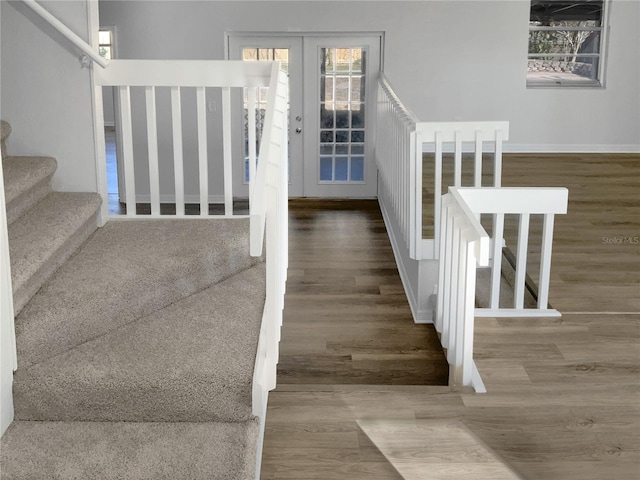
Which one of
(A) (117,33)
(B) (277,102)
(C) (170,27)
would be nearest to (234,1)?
(C) (170,27)

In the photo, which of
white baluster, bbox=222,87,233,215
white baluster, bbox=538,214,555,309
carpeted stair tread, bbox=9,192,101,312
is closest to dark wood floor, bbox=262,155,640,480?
white baluster, bbox=538,214,555,309

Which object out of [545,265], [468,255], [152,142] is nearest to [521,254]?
[545,265]

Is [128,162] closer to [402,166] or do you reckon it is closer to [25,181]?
[25,181]

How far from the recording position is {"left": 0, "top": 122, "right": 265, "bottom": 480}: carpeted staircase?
8.55 ft

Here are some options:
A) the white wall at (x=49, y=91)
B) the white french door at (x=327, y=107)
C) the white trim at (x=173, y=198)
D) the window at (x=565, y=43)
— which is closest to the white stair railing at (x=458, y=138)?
the white wall at (x=49, y=91)

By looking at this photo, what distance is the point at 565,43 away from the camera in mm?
10023

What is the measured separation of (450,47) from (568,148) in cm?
191

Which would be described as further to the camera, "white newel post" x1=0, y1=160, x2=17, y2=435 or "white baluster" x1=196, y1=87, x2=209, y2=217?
"white baluster" x1=196, y1=87, x2=209, y2=217

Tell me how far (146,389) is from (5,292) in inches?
22.4

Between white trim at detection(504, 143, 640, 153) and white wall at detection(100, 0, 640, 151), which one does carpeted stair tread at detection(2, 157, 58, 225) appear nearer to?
white wall at detection(100, 0, 640, 151)

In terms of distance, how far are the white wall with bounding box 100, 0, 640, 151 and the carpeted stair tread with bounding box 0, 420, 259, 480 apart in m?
7.22

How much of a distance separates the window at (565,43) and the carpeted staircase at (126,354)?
286 inches

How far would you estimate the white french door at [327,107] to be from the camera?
9.59 m

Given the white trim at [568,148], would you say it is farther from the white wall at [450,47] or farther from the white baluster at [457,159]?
the white baluster at [457,159]
